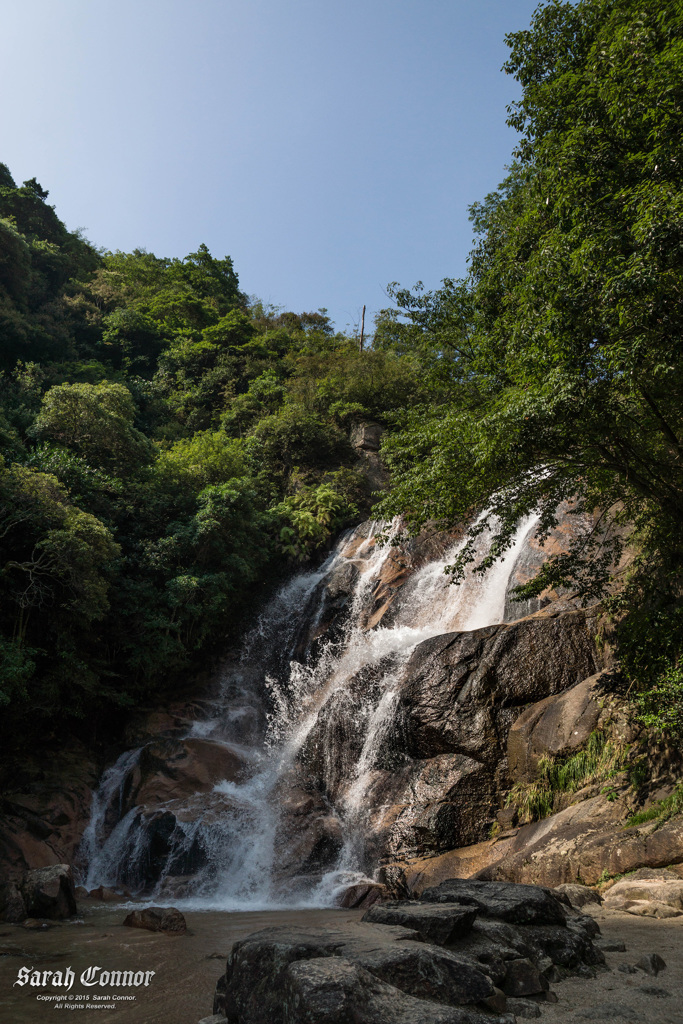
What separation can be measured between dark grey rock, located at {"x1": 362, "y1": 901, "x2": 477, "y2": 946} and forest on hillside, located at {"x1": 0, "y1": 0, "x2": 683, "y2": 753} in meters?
4.47

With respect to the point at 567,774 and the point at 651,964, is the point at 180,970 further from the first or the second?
the point at 567,774

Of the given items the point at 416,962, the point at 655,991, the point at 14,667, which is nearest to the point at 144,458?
the point at 14,667

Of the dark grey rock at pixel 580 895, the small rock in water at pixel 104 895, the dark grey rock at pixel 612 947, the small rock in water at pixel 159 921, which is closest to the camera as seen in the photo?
the dark grey rock at pixel 612 947

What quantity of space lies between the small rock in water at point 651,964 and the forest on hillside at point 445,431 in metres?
3.78

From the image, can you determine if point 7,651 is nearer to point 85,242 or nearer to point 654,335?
point 654,335

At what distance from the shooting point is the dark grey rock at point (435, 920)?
175 inches

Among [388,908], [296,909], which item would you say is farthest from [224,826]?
[388,908]

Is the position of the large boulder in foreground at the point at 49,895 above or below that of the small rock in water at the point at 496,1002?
below

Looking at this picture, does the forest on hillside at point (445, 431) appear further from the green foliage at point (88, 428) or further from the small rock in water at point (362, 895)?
the small rock in water at point (362, 895)

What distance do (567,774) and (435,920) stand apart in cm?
544

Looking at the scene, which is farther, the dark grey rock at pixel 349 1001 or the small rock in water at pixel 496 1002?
the small rock in water at pixel 496 1002

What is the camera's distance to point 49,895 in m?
9.43

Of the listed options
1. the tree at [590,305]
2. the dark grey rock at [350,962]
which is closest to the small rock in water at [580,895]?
the dark grey rock at [350,962]

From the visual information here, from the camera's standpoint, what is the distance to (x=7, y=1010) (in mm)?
5344
